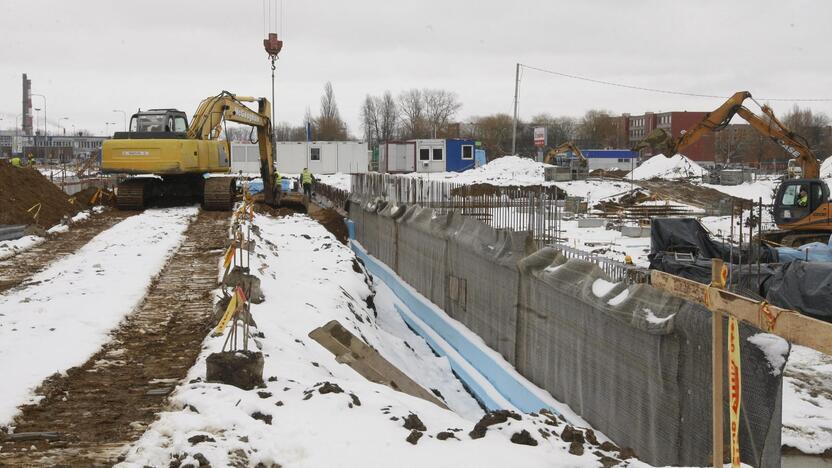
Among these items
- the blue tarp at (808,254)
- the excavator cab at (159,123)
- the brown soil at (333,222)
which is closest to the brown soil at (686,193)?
the brown soil at (333,222)

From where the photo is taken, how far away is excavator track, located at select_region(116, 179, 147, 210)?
938 inches

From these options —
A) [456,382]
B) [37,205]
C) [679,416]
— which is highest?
[37,205]

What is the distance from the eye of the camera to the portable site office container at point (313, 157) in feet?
192

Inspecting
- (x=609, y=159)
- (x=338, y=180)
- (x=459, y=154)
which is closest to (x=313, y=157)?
(x=338, y=180)

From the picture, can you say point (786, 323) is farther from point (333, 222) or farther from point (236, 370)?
point (333, 222)

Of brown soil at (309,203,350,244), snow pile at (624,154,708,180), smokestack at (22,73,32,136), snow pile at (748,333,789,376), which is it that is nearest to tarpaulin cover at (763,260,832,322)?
snow pile at (748,333,789,376)

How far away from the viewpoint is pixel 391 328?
52.9 ft

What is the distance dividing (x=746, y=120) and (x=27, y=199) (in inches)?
862

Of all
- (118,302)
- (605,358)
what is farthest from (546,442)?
(118,302)

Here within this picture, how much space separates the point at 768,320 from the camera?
4.13m

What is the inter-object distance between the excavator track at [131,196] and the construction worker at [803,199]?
19.0m

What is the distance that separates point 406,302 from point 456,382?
18.1 feet

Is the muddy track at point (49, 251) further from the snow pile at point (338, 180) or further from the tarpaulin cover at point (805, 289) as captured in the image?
the snow pile at point (338, 180)

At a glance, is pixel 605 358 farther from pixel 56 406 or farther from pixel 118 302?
pixel 118 302
